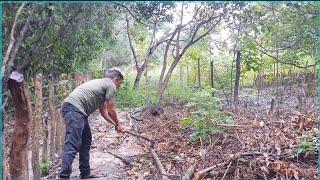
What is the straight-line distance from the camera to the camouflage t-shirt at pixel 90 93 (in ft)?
9.43

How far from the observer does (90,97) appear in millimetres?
2945

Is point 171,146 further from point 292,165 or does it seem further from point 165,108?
point 292,165

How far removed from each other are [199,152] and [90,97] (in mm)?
929

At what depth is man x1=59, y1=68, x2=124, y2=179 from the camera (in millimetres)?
2811

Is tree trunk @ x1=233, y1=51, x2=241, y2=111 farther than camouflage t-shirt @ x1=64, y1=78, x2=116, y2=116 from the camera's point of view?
Yes

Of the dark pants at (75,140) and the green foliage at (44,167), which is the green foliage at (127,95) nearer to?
the dark pants at (75,140)

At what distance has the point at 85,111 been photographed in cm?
297

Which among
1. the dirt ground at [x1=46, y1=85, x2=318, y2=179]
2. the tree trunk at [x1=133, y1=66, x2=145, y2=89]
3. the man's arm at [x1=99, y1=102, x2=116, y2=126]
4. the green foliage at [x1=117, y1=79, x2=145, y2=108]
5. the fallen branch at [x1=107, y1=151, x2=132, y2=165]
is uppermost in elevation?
the tree trunk at [x1=133, y1=66, x2=145, y2=89]

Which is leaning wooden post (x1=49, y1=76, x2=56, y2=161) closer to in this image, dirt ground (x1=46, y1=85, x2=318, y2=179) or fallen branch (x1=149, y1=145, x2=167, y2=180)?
dirt ground (x1=46, y1=85, x2=318, y2=179)

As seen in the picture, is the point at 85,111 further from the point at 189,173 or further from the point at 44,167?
the point at 189,173

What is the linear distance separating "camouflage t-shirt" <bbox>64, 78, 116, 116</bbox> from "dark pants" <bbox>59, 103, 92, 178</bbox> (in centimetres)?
5

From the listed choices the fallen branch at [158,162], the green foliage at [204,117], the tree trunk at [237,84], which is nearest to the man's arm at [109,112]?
the fallen branch at [158,162]

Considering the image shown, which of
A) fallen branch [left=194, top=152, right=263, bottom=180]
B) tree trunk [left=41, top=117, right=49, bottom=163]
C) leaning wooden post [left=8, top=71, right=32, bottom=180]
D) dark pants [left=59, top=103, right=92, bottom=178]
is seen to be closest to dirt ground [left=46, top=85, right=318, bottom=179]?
fallen branch [left=194, top=152, right=263, bottom=180]

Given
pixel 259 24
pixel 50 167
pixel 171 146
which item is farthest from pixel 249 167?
pixel 50 167
